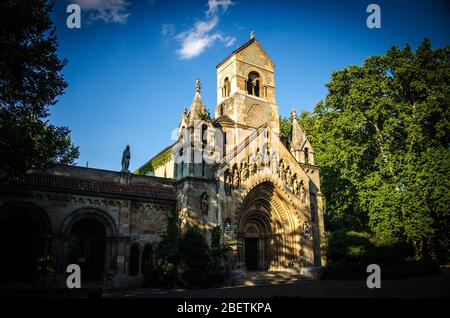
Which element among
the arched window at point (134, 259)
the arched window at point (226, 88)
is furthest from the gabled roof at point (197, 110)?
the arched window at point (134, 259)

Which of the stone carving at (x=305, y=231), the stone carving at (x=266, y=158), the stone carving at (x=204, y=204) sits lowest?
the stone carving at (x=305, y=231)

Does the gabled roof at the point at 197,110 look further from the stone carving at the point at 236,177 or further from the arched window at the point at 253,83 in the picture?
the arched window at the point at 253,83

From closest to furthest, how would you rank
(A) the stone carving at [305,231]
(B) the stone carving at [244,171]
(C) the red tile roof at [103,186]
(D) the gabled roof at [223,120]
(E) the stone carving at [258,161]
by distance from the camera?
(C) the red tile roof at [103,186]
(B) the stone carving at [244,171]
(E) the stone carving at [258,161]
(A) the stone carving at [305,231]
(D) the gabled roof at [223,120]

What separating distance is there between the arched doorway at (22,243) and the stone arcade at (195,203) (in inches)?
2.0

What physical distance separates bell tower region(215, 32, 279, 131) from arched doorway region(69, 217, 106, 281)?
1313cm

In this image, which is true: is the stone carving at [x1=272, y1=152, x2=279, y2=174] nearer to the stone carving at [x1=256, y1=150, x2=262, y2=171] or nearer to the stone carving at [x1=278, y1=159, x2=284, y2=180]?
the stone carving at [x1=278, y1=159, x2=284, y2=180]

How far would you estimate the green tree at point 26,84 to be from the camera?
46.9 ft

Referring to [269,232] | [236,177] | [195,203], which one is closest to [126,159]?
[195,203]

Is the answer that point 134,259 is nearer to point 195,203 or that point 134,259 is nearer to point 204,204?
point 195,203

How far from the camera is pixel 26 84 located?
16.2 m

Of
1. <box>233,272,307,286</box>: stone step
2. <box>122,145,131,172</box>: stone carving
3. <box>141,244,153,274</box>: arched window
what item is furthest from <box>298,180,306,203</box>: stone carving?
<box>122,145,131,172</box>: stone carving

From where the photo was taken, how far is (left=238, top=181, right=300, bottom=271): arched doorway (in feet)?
81.9

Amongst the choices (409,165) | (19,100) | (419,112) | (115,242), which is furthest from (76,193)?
(419,112)

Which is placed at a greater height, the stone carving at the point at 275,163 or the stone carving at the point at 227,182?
the stone carving at the point at 275,163
